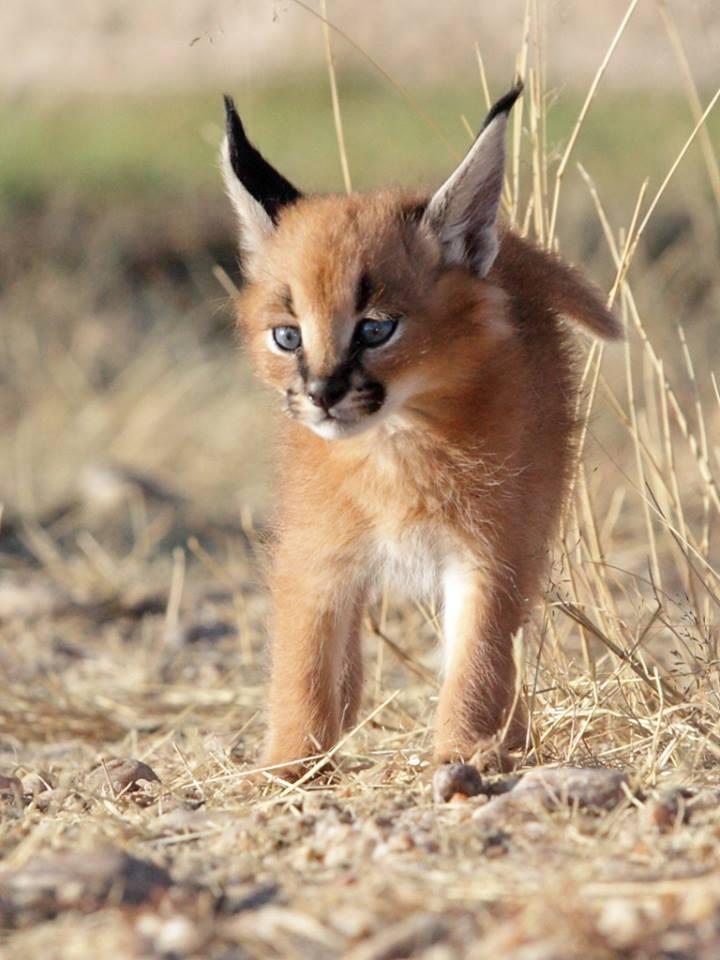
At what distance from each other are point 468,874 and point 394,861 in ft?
0.61

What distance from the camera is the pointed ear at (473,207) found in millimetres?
3555

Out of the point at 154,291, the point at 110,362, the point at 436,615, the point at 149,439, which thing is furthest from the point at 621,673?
the point at 154,291

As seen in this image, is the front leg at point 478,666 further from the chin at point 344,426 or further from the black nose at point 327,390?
the black nose at point 327,390

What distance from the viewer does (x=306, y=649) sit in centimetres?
393

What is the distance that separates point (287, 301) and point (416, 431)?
0.44 metres

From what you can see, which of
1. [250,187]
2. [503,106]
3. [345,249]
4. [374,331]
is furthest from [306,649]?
[503,106]

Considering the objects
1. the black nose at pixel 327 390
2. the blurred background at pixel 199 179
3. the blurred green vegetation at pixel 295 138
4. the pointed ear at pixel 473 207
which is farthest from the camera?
the blurred green vegetation at pixel 295 138

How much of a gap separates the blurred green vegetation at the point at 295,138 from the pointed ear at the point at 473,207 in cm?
777

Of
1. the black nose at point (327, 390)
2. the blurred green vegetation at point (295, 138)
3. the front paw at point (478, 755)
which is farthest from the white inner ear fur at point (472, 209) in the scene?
the blurred green vegetation at point (295, 138)

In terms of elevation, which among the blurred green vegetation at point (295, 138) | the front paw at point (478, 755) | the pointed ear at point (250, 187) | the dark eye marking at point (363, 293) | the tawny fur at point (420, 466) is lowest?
the front paw at point (478, 755)

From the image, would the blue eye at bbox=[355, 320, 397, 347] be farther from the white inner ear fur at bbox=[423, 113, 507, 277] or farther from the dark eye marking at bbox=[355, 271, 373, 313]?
the white inner ear fur at bbox=[423, 113, 507, 277]

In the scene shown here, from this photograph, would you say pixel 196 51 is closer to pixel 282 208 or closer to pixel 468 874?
pixel 282 208

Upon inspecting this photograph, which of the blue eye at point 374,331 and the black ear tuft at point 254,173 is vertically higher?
the black ear tuft at point 254,173

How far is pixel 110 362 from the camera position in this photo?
10641mm
